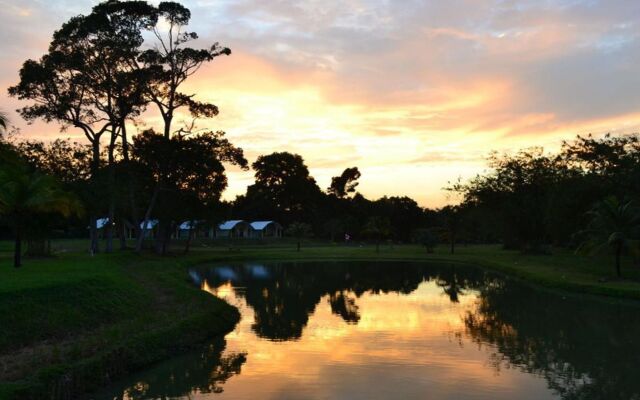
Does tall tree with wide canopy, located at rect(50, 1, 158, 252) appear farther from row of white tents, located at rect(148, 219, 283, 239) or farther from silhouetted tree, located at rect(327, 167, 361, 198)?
silhouetted tree, located at rect(327, 167, 361, 198)

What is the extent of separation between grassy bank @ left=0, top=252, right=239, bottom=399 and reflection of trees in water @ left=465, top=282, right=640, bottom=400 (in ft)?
36.3

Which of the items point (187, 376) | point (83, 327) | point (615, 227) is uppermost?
point (615, 227)

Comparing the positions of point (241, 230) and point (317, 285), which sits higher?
point (241, 230)

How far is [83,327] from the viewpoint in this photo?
18.8 meters

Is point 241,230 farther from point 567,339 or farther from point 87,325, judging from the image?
point 567,339

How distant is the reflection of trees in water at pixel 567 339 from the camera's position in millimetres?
15386

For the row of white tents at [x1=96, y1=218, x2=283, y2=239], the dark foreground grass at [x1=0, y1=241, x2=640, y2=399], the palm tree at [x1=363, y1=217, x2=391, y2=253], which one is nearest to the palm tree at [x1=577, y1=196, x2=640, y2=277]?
the dark foreground grass at [x1=0, y1=241, x2=640, y2=399]

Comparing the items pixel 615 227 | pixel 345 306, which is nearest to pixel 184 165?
pixel 345 306

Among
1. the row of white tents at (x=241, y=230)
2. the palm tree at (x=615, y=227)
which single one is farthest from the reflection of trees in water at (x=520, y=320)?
the row of white tents at (x=241, y=230)

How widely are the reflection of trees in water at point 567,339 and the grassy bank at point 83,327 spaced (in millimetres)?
11061

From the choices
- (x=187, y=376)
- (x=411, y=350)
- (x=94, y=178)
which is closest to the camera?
(x=187, y=376)

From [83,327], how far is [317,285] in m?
24.5

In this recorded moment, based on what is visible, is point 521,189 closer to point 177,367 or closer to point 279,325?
point 279,325

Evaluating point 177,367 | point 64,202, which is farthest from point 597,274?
point 64,202
